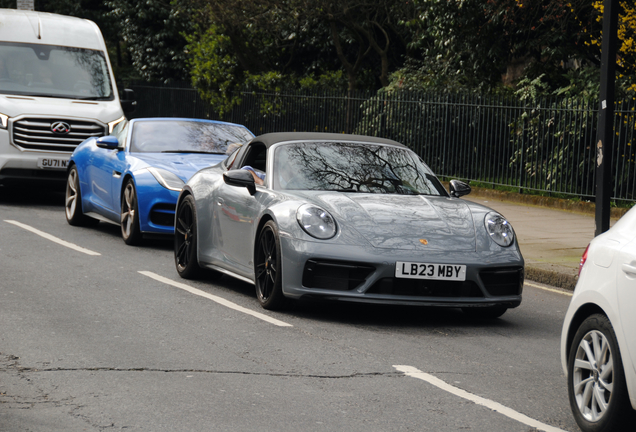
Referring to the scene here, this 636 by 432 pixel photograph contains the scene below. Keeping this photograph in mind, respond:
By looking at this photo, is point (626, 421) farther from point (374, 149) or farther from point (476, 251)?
point (374, 149)

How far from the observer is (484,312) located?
767 cm

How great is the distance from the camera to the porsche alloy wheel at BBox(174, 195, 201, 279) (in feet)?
29.2

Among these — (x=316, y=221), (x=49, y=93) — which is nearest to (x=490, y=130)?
(x=49, y=93)

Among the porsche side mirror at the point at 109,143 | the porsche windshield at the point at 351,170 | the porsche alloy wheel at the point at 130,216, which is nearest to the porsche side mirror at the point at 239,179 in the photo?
the porsche windshield at the point at 351,170

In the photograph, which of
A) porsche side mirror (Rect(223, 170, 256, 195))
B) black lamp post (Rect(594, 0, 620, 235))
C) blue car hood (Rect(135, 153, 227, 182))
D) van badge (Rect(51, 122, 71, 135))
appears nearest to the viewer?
porsche side mirror (Rect(223, 170, 256, 195))

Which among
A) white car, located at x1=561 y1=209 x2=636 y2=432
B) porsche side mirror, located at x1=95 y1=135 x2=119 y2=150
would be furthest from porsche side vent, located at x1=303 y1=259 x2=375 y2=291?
porsche side mirror, located at x1=95 y1=135 x2=119 y2=150

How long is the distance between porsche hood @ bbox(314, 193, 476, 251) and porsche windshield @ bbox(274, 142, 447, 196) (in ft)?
0.99

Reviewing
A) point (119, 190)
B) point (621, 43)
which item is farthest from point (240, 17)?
point (119, 190)

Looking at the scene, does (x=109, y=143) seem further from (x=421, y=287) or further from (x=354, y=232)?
(x=421, y=287)

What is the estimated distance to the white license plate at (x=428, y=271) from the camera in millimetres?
6922

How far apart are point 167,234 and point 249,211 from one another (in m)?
3.28

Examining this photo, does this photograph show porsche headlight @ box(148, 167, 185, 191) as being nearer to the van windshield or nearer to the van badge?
the van badge

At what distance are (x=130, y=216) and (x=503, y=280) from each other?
17.3 ft

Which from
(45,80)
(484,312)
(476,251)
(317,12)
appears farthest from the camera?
(317,12)
